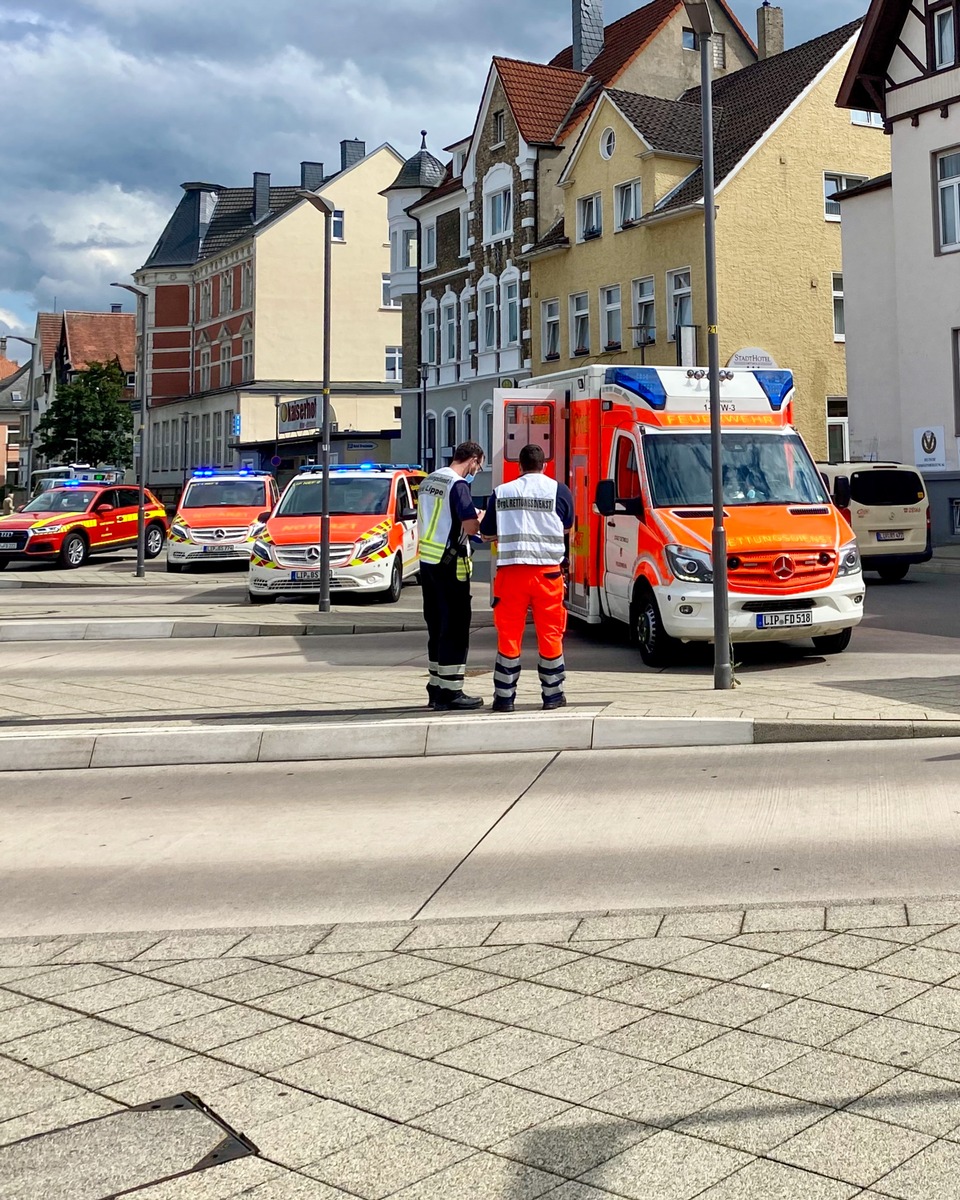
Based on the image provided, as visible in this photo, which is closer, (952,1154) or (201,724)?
(952,1154)

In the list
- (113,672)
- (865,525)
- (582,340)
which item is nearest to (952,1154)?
(113,672)

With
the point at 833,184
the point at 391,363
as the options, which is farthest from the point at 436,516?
the point at 391,363

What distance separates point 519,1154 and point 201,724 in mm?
6905

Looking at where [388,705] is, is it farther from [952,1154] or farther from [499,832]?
[952,1154]

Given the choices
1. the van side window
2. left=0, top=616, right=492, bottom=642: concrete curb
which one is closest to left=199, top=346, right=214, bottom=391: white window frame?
left=0, top=616, right=492, bottom=642: concrete curb

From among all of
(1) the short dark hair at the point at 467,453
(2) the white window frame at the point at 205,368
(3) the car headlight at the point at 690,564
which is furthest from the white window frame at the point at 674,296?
(2) the white window frame at the point at 205,368

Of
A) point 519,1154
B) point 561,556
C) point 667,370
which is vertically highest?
point 667,370

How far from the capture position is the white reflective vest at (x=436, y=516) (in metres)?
10.5

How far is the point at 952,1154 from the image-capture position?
342 cm

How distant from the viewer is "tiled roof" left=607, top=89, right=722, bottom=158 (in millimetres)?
41219

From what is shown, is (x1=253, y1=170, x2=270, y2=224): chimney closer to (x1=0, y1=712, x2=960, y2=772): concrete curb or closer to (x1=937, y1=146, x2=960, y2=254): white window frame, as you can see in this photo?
(x1=937, y1=146, x2=960, y2=254): white window frame

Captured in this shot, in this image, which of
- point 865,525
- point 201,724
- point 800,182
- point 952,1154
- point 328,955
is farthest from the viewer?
point 800,182

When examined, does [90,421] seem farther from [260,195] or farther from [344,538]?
[344,538]

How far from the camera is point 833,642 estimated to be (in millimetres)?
14305
